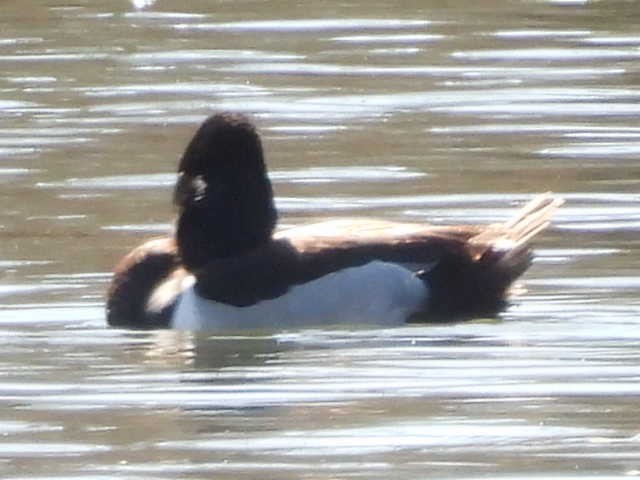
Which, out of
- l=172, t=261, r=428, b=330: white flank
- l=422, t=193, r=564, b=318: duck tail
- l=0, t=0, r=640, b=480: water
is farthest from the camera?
l=422, t=193, r=564, b=318: duck tail

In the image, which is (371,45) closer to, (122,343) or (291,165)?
(291,165)

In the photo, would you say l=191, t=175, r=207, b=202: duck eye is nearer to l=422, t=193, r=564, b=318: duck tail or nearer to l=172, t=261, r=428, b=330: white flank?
l=172, t=261, r=428, b=330: white flank

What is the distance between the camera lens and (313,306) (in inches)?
472

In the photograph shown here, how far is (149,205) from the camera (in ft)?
46.4

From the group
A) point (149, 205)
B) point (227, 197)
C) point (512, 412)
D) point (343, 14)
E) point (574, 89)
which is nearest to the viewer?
point (512, 412)

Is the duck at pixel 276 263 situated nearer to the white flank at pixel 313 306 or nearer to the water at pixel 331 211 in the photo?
the white flank at pixel 313 306

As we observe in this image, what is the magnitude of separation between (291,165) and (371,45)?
392cm

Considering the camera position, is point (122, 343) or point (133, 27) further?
point (133, 27)

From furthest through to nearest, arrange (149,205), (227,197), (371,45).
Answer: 1. (371,45)
2. (149,205)
3. (227,197)

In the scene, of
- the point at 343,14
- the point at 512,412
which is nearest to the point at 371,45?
the point at 343,14

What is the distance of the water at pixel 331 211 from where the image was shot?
978 cm

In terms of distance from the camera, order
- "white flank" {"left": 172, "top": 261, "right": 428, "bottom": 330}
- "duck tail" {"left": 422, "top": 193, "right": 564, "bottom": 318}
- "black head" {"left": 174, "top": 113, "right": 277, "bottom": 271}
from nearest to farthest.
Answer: "white flank" {"left": 172, "top": 261, "right": 428, "bottom": 330}
"duck tail" {"left": 422, "top": 193, "right": 564, "bottom": 318}
"black head" {"left": 174, "top": 113, "right": 277, "bottom": 271}

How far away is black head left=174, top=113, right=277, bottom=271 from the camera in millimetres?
12359

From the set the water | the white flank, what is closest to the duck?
the white flank
